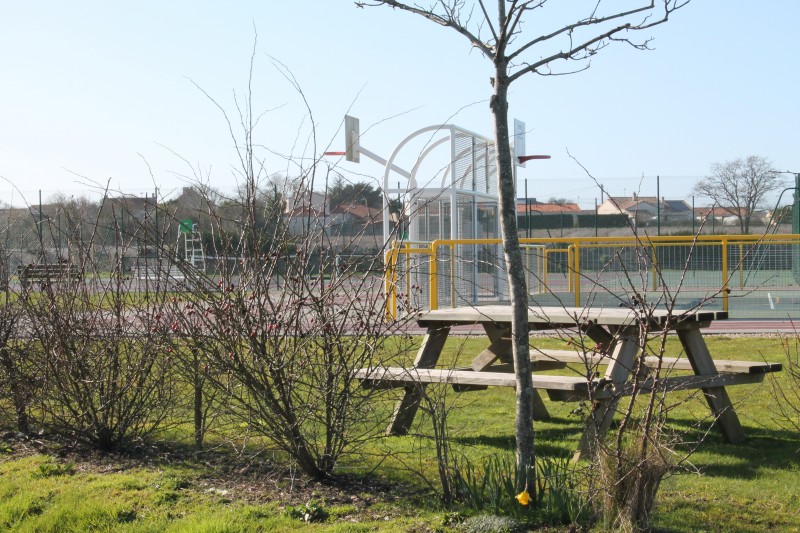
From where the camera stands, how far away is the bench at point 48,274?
6.66 m

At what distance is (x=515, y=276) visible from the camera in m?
4.52

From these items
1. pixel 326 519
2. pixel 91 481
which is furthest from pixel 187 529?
pixel 91 481

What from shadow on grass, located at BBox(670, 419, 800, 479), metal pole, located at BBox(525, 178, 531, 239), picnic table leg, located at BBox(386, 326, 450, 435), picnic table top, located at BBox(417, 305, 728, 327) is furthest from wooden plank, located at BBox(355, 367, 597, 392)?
metal pole, located at BBox(525, 178, 531, 239)

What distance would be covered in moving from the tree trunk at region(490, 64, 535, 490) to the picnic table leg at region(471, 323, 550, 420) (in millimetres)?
2667

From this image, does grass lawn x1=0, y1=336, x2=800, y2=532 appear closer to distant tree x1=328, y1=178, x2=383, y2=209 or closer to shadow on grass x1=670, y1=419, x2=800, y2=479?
shadow on grass x1=670, y1=419, x2=800, y2=479

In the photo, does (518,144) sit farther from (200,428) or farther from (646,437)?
(646,437)

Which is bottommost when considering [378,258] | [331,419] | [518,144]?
[331,419]

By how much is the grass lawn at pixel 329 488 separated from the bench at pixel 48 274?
114 cm

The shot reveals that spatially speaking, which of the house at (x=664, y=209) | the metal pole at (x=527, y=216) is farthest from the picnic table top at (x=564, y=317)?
the house at (x=664, y=209)

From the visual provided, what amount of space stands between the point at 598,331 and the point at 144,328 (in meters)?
3.04

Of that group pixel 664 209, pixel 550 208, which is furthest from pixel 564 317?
pixel 664 209

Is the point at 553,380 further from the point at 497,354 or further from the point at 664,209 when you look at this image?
the point at 664,209

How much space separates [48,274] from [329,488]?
2.68 meters

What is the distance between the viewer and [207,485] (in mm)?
5570
